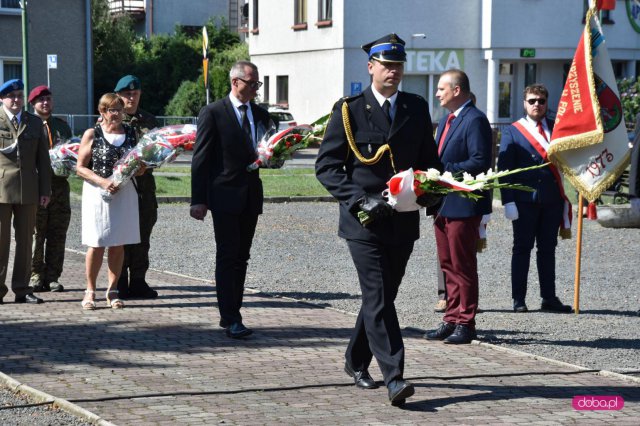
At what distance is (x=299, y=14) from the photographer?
46281 millimetres

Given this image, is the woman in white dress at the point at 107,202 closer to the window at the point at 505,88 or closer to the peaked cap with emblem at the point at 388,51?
the peaked cap with emblem at the point at 388,51

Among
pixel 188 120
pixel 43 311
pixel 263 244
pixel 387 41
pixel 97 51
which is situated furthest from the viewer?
pixel 97 51

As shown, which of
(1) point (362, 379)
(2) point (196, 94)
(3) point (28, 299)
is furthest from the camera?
(2) point (196, 94)

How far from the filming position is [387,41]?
714 cm

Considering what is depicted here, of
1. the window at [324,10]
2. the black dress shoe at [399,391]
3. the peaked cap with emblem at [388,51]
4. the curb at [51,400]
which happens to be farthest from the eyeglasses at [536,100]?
the window at [324,10]

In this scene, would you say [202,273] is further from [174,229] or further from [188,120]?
[188,120]

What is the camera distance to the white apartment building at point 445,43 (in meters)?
42.7

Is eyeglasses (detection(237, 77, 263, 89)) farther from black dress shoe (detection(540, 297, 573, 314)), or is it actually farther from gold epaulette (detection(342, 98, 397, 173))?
black dress shoe (detection(540, 297, 573, 314))

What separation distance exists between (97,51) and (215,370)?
44.3 metres

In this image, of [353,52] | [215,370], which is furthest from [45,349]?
[353,52]

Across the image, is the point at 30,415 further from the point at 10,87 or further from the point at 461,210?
the point at 10,87

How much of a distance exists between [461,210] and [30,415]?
3.86m

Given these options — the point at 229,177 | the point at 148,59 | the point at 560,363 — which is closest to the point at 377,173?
the point at 229,177

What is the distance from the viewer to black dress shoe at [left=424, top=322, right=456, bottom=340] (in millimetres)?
9102
